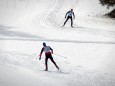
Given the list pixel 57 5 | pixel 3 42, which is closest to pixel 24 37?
pixel 3 42

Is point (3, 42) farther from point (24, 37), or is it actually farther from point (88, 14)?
point (88, 14)

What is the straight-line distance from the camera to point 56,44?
20031mm

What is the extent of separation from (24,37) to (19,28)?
3.48 metres

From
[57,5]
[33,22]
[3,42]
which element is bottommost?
[3,42]

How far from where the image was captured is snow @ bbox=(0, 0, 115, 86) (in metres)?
13.6

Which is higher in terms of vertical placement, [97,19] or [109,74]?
[97,19]

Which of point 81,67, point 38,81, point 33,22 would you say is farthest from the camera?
point 33,22

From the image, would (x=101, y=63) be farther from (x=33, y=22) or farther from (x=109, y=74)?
(x=33, y=22)

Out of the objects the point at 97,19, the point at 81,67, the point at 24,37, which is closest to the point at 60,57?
the point at 81,67

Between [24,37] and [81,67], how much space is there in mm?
6947

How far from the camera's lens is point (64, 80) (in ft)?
44.0

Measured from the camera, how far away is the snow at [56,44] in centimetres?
1361

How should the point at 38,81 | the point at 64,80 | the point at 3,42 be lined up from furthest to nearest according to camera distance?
the point at 3,42
the point at 64,80
the point at 38,81

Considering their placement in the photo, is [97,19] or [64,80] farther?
[97,19]
